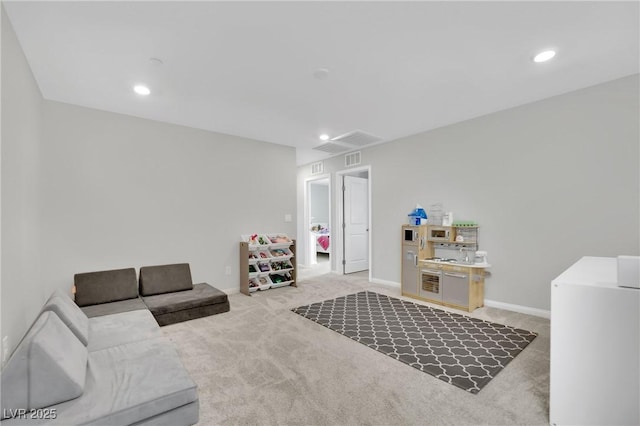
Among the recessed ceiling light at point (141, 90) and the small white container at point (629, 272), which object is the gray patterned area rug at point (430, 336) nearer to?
the small white container at point (629, 272)

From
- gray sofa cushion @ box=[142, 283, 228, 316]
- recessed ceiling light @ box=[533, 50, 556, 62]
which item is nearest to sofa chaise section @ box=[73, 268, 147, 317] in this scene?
gray sofa cushion @ box=[142, 283, 228, 316]

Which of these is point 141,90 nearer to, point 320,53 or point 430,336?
point 320,53

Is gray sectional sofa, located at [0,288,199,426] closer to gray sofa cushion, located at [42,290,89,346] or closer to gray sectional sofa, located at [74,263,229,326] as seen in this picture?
gray sofa cushion, located at [42,290,89,346]

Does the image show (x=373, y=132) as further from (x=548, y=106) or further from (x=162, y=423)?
(x=162, y=423)

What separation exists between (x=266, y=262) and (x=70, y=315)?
2956mm

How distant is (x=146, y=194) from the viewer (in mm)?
4043

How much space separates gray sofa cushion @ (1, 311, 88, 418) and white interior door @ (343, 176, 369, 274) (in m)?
5.17

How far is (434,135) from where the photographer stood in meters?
4.59

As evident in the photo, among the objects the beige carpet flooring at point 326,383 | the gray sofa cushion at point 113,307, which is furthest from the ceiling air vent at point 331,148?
the gray sofa cushion at point 113,307

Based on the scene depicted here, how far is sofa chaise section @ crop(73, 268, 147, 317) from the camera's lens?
124 inches

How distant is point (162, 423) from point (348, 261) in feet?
16.7

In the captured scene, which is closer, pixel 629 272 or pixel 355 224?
pixel 629 272

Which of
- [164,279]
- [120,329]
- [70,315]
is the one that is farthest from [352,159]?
[70,315]

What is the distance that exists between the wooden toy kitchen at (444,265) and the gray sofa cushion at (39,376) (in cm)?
389
